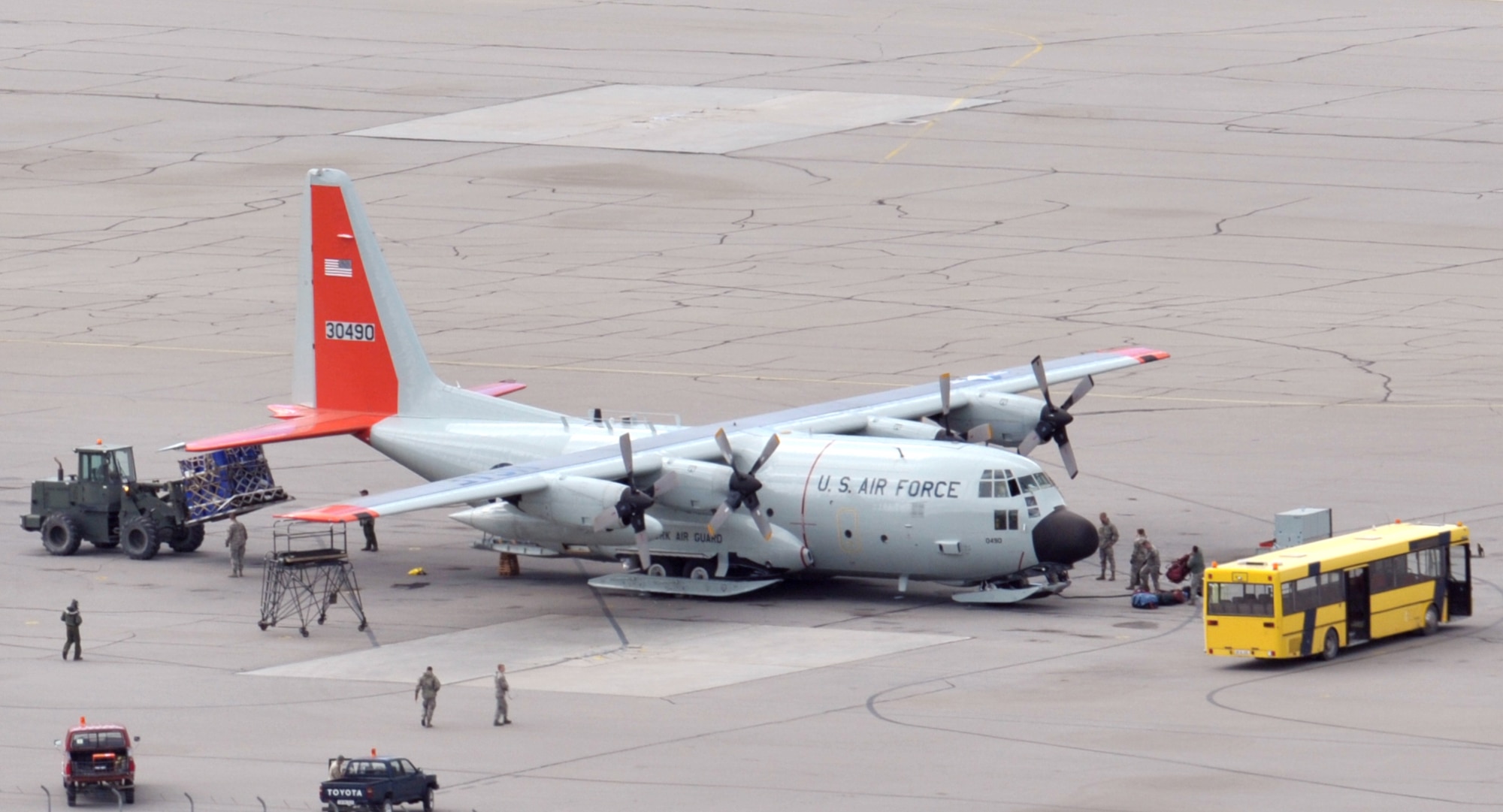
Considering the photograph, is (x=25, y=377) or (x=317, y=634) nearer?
(x=317, y=634)

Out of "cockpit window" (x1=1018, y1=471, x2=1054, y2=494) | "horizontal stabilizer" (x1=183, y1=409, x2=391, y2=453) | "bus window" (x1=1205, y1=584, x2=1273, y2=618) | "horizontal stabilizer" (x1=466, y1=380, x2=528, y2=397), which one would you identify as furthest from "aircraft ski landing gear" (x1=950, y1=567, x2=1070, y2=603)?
"horizontal stabilizer" (x1=183, y1=409, x2=391, y2=453)

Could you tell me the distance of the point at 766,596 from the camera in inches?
1905

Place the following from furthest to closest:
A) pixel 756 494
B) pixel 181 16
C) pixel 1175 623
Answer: pixel 181 16 → pixel 756 494 → pixel 1175 623

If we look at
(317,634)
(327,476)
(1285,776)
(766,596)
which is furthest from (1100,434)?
(1285,776)

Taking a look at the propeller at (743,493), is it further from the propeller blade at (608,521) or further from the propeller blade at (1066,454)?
the propeller blade at (1066,454)

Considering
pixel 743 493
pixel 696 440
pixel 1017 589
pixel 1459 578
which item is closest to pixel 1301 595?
pixel 1459 578

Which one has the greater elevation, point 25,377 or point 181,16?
point 181,16

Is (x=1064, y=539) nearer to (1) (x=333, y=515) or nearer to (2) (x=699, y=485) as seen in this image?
(2) (x=699, y=485)

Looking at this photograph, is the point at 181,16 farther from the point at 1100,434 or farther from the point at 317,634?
the point at 317,634

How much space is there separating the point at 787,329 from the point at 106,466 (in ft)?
90.0

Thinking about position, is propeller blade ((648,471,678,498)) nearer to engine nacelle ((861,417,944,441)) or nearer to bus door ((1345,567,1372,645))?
engine nacelle ((861,417,944,441))

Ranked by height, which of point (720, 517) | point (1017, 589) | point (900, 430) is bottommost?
point (1017, 589)

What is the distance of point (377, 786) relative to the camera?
1246 inches

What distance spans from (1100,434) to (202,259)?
3921cm
